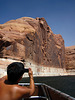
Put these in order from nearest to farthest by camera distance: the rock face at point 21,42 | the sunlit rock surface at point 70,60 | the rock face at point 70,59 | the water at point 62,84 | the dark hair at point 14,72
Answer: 1. the dark hair at point 14,72
2. the water at point 62,84
3. the rock face at point 21,42
4. the sunlit rock surface at point 70,60
5. the rock face at point 70,59

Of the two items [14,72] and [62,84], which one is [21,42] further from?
[14,72]

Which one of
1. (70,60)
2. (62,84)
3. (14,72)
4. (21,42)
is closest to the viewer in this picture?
(14,72)

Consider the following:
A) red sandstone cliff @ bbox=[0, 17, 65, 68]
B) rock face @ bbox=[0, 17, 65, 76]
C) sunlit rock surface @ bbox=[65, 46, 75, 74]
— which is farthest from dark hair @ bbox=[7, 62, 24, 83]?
sunlit rock surface @ bbox=[65, 46, 75, 74]

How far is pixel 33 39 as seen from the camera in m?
46.3

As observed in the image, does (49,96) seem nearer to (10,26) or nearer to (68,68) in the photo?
(10,26)

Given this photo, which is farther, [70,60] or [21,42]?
[70,60]

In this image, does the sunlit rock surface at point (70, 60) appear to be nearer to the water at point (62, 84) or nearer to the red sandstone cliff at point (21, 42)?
the red sandstone cliff at point (21, 42)


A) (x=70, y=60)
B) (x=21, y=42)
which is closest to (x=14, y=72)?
(x=21, y=42)

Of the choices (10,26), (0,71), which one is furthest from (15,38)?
(0,71)

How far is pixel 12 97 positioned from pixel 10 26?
147 feet

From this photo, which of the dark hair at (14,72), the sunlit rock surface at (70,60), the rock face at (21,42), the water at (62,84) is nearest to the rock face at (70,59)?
the sunlit rock surface at (70,60)

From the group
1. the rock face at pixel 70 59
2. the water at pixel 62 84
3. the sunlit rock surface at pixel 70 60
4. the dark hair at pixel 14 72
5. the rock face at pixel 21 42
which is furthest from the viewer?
the rock face at pixel 70 59

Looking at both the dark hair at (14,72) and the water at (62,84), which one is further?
the water at (62,84)

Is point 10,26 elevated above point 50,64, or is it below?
above
